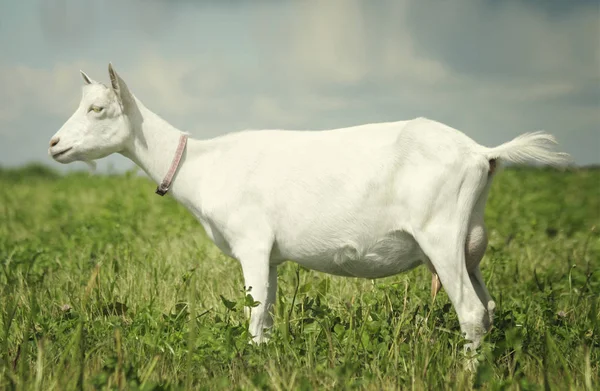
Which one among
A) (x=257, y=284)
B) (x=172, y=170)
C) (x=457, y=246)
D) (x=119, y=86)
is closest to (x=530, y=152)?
(x=457, y=246)

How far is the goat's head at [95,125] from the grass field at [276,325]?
2.88ft

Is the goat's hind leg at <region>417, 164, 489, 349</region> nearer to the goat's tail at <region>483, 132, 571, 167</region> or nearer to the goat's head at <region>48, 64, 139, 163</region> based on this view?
the goat's tail at <region>483, 132, 571, 167</region>

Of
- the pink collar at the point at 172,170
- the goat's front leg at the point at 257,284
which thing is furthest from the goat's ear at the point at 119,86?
the goat's front leg at the point at 257,284

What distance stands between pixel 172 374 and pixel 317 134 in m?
1.82

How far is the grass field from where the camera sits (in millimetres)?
3459

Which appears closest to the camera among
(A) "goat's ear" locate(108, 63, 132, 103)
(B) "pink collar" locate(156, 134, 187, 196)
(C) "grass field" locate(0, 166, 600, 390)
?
(C) "grass field" locate(0, 166, 600, 390)

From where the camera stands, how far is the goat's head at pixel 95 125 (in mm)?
4516

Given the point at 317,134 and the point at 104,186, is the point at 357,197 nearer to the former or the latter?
the point at 317,134

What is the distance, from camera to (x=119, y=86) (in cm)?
446

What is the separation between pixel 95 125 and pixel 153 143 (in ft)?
1.35

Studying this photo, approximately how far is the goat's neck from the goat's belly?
1191 millimetres

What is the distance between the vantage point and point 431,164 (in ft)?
13.0

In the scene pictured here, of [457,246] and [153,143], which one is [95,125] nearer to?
[153,143]

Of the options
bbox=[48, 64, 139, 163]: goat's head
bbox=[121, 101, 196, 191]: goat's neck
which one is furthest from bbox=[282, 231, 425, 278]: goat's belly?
bbox=[48, 64, 139, 163]: goat's head
